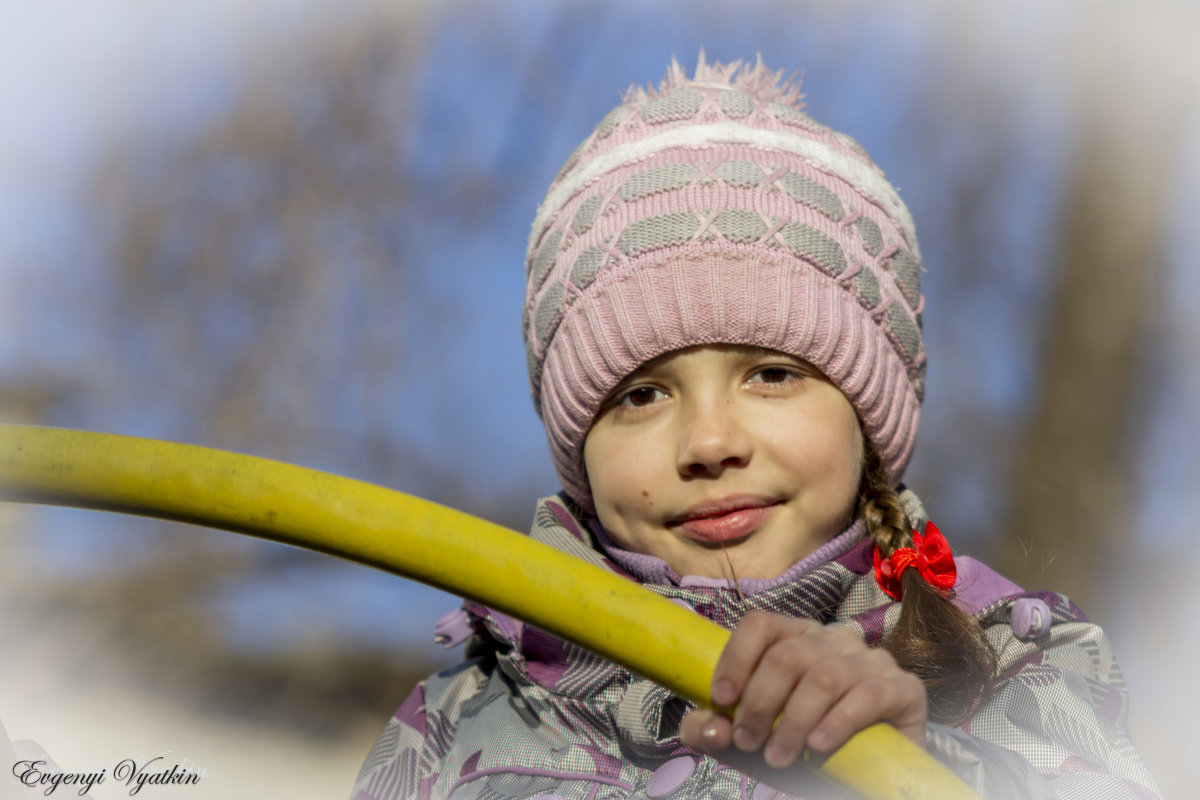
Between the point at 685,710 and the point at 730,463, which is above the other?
the point at 730,463

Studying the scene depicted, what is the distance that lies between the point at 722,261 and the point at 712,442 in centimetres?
28

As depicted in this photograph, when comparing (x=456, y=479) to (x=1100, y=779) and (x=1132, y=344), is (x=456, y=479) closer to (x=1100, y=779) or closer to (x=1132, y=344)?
(x=1132, y=344)

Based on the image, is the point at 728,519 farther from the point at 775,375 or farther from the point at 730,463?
the point at 775,375

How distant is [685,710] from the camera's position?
1.31m

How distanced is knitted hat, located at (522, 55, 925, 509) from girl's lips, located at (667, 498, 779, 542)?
0.73 ft

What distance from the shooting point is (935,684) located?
4.26 feet

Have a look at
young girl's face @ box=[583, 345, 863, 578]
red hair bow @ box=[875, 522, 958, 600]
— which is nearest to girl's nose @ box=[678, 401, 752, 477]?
young girl's face @ box=[583, 345, 863, 578]

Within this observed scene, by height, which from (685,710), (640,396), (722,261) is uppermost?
(722,261)

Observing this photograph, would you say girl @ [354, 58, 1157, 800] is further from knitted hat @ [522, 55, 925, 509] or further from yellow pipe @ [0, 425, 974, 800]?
yellow pipe @ [0, 425, 974, 800]

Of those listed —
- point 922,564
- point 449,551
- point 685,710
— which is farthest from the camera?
point 922,564

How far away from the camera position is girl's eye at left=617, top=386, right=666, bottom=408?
59.4 inches

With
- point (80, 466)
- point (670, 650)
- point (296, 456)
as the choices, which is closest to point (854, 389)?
point (670, 650)

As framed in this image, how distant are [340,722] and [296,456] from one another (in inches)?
35.9

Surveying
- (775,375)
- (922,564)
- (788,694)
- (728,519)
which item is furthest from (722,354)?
(788,694)
